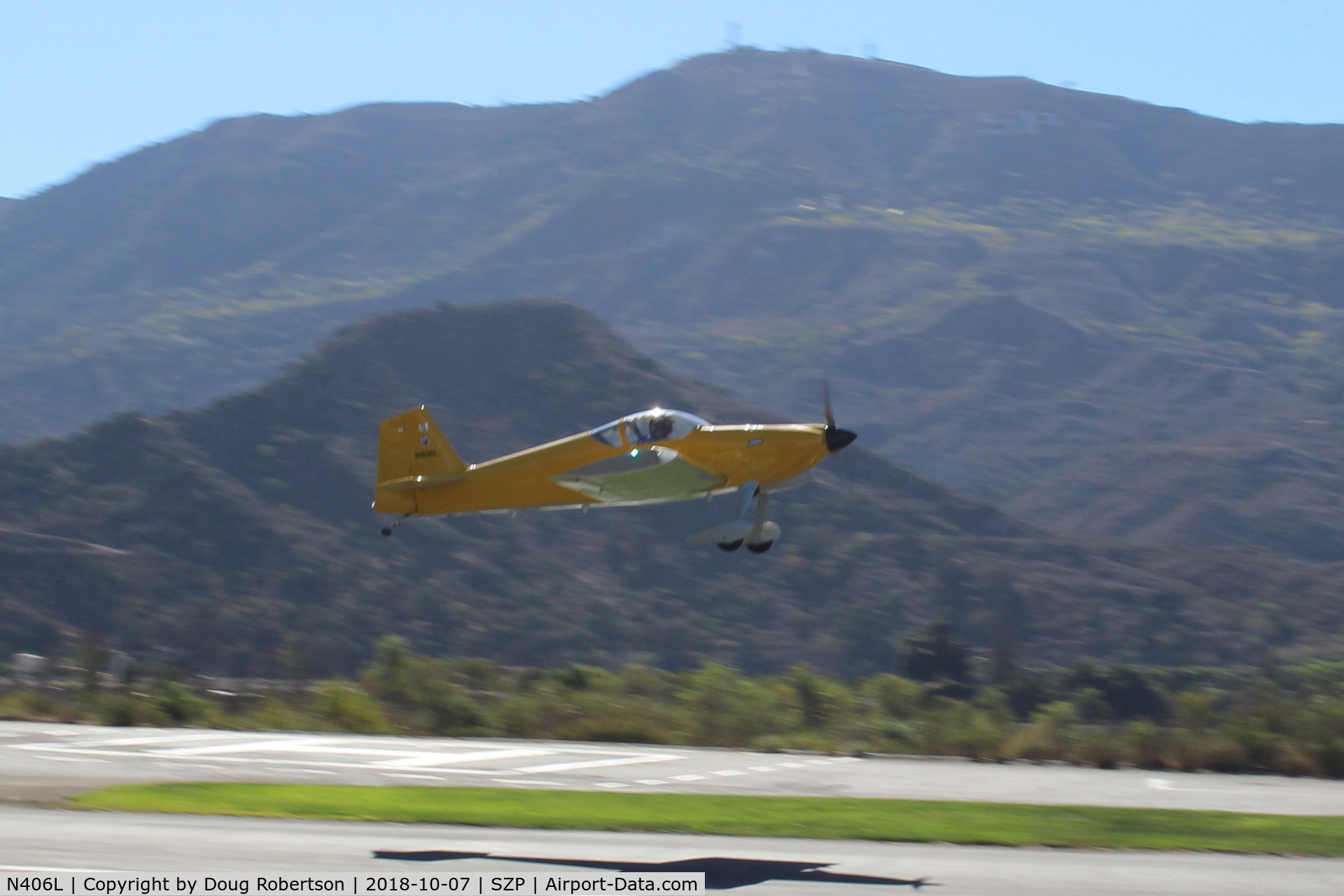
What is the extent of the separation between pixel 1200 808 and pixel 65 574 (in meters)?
49.1

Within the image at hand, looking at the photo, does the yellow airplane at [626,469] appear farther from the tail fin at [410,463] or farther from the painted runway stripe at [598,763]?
the painted runway stripe at [598,763]

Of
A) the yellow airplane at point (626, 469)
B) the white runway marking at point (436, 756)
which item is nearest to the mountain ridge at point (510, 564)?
the white runway marking at point (436, 756)

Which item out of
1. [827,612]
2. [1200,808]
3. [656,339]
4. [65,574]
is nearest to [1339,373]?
[656,339]

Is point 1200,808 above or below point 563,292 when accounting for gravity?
below

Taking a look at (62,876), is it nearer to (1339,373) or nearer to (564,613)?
(564,613)

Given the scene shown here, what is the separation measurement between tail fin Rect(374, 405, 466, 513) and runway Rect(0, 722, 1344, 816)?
4.25m

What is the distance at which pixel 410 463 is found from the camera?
21859 mm

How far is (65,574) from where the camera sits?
5503cm

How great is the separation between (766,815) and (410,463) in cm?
891

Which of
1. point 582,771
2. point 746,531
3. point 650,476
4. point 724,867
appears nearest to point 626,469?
point 650,476

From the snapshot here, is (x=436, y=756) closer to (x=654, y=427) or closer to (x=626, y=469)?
(x=626, y=469)
